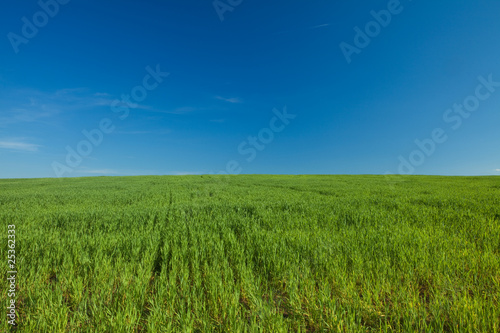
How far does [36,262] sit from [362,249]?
19.0ft

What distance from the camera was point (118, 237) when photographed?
14.5 feet

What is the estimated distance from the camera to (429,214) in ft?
Answer: 22.8

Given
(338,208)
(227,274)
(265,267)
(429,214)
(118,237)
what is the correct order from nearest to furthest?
(227,274) < (265,267) < (118,237) < (429,214) < (338,208)

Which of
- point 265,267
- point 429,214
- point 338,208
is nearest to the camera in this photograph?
point 265,267

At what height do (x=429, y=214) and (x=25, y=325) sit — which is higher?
(x=429, y=214)

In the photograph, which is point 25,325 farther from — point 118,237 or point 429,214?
point 429,214

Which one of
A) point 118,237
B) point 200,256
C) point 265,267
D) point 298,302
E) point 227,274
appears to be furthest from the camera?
point 118,237

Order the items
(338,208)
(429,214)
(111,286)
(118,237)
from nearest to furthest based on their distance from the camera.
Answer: (111,286)
(118,237)
(429,214)
(338,208)

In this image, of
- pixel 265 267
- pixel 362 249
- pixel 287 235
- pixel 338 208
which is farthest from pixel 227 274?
pixel 338 208

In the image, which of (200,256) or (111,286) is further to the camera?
(200,256)

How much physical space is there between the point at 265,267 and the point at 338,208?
5.15m

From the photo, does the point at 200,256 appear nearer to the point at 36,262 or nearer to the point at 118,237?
the point at 118,237

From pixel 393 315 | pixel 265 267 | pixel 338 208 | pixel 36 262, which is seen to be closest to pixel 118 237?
pixel 36 262

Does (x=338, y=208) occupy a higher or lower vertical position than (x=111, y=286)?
higher
